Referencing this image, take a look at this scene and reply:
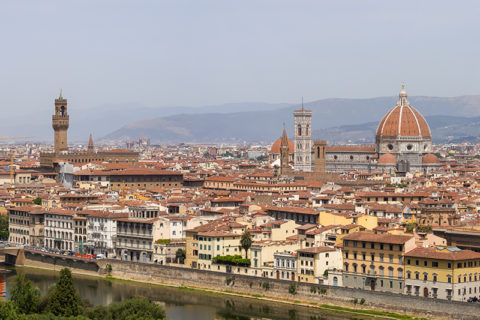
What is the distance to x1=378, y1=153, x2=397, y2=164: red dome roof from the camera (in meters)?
Answer: 133

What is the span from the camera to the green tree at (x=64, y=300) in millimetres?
48406

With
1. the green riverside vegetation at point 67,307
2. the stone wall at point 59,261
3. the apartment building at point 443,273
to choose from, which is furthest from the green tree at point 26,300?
the apartment building at point 443,273

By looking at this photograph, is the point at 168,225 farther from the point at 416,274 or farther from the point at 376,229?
the point at 416,274

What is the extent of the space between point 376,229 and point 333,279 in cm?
487

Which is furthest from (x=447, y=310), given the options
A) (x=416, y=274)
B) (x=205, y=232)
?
(x=205, y=232)

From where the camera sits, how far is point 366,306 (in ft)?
174

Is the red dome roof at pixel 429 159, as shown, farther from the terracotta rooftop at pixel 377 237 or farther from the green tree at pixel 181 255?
the terracotta rooftop at pixel 377 237

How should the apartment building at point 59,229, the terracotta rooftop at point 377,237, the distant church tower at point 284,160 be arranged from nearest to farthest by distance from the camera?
the terracotta rooftop at point 377,237 → the apartment building at point 59,229 → the distant church tower at point 284,160

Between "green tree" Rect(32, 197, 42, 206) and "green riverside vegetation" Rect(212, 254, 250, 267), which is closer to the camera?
"green riverside vegetation" Rect(212, 254, 250, 267)

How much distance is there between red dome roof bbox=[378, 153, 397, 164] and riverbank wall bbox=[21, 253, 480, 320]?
6892 cm

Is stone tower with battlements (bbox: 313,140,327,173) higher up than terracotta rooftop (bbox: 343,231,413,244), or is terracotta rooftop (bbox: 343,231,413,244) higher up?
stone tower with battlements (bbox: 313,140,327,173)

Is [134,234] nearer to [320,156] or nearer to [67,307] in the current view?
[67,307]

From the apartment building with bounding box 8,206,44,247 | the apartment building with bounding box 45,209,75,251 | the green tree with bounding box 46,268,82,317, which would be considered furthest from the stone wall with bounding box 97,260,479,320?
the green tree with bounding box 46,268,82,317

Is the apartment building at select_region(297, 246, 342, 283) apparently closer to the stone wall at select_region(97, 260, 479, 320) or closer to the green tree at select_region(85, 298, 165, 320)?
the stone wall at select_region(97, 260, 479, 320)
